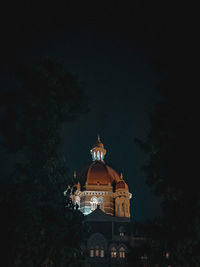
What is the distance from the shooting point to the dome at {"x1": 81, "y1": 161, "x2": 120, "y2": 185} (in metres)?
60.5

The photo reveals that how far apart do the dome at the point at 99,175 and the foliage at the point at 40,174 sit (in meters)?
42.3

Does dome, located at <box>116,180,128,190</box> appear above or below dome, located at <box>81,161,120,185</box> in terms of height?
below

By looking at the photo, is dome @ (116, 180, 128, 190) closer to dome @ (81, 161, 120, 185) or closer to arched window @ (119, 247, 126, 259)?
dome @ (81, 161, 120, 185)

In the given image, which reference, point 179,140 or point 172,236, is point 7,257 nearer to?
point 172,236

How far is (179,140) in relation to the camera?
46.0 ft

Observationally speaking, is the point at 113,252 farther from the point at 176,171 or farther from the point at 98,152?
the point at 176,171

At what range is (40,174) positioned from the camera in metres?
16.7

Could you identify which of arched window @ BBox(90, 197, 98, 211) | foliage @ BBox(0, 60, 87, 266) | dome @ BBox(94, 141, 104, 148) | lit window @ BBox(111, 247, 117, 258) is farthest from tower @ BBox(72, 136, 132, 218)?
foliage @ BBox(0, 60, 87, 266)

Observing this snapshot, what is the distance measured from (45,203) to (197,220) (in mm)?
8054

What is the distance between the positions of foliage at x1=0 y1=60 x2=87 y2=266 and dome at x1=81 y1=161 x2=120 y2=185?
139 feet

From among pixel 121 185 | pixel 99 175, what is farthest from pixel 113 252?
pixel 99 175

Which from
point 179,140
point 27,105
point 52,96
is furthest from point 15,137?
point 179,140

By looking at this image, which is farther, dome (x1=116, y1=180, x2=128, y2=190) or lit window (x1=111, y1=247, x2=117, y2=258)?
dome (x1=116, y1=180, x2=128, y2=190)

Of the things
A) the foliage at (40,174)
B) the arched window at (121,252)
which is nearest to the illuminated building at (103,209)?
the arched window at (121,252)
